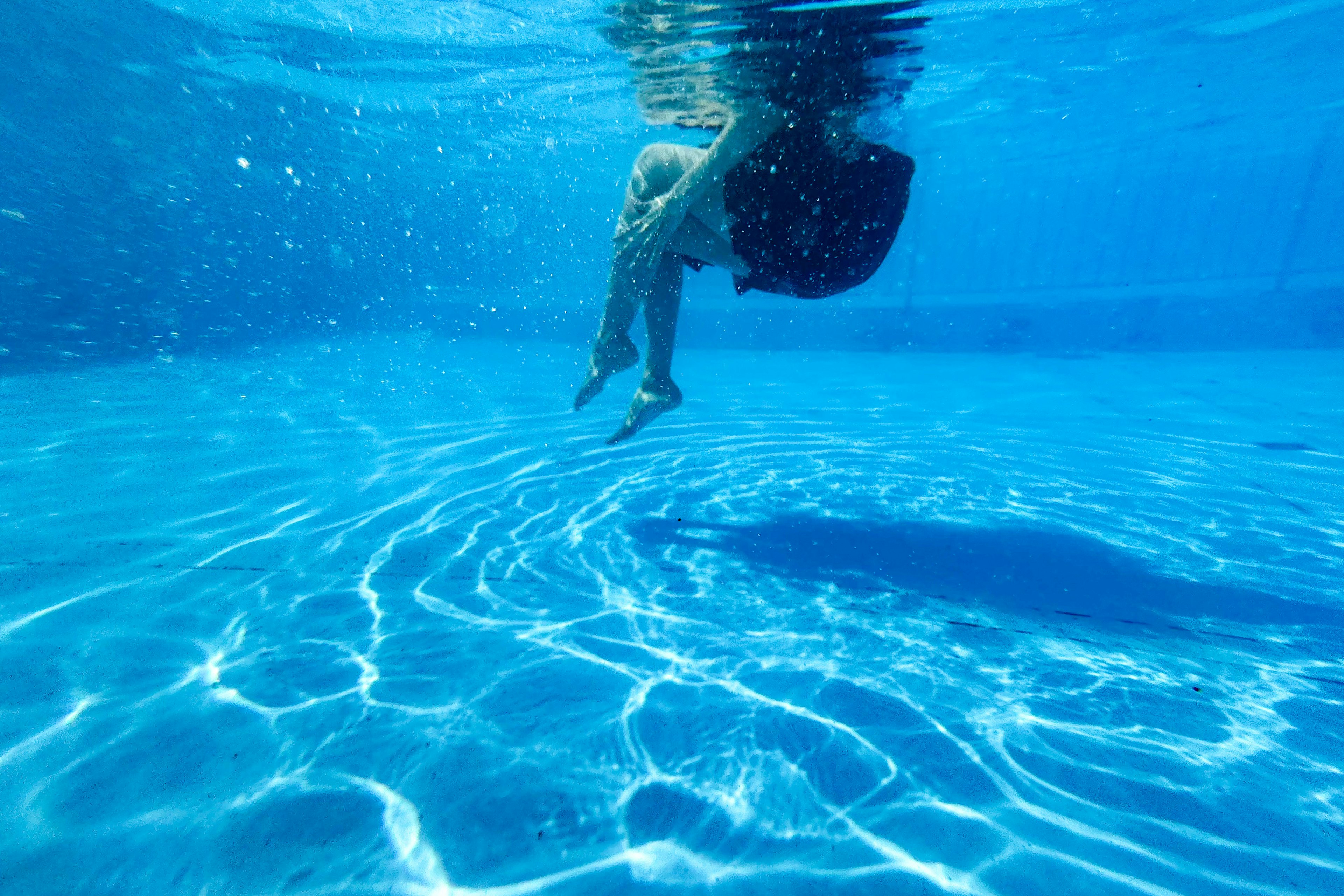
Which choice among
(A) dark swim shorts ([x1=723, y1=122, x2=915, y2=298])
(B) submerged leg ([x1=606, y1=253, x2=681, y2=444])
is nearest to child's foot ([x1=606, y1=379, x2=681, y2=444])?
(B) submerged leg ([x1=606, y1=253, x2=681, y2=444])

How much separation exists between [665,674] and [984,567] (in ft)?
10.4

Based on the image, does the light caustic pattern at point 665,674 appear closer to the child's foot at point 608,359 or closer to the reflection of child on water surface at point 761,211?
the child's foot at point 608,359

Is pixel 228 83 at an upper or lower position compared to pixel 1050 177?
lower

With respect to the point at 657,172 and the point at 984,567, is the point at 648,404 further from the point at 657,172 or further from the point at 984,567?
the point at 984,567

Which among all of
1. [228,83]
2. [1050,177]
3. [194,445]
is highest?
[1050,177]

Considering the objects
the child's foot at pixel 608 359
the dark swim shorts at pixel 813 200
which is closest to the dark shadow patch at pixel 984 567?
the child's foot at pixel 608 359

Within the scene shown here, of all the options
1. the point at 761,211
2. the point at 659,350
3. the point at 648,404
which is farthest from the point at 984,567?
the point at 761,211

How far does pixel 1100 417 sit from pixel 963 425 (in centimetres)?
317

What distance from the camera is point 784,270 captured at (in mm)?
5742

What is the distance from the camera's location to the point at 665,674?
347 centimetres

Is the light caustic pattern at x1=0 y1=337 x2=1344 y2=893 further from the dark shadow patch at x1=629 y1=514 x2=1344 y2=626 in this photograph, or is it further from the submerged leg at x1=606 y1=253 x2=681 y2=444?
the submerged leg at x1=606 y1=253 x2=681 y2=444

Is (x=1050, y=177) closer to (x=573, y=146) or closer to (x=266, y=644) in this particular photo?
(x=573, y=146)

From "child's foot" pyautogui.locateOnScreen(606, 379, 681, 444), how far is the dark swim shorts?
60.1 inches

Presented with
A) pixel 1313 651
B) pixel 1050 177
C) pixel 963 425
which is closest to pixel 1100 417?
pixel 963 425
